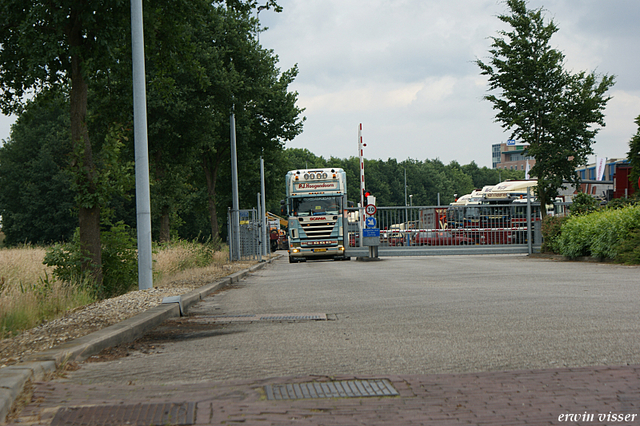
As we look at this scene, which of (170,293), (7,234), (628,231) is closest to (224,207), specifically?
(7,234)

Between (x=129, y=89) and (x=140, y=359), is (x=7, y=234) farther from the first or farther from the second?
(x=140, y=359)

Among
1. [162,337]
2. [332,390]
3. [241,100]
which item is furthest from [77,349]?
[241,100]

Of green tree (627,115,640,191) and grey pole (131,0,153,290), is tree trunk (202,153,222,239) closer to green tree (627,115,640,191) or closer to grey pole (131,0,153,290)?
green tree (627,115,640,191)

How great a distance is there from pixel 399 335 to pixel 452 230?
21.9m

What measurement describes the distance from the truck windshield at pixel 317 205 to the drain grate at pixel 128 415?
23.6 metres

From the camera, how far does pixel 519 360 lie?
5.36m

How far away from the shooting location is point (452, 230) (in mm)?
28172

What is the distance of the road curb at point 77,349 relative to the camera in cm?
447

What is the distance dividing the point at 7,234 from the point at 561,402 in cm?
5879

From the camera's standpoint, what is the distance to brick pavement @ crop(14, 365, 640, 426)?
3.89 meters

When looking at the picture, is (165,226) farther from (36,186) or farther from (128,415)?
(36,186)

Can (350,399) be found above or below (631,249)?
below

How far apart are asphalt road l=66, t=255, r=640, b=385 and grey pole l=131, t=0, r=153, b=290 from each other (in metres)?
1.32

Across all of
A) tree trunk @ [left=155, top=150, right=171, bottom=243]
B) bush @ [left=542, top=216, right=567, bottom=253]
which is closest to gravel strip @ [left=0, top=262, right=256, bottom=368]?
tree trunk @ [left=155, top=150, right=171, bottom=243]
